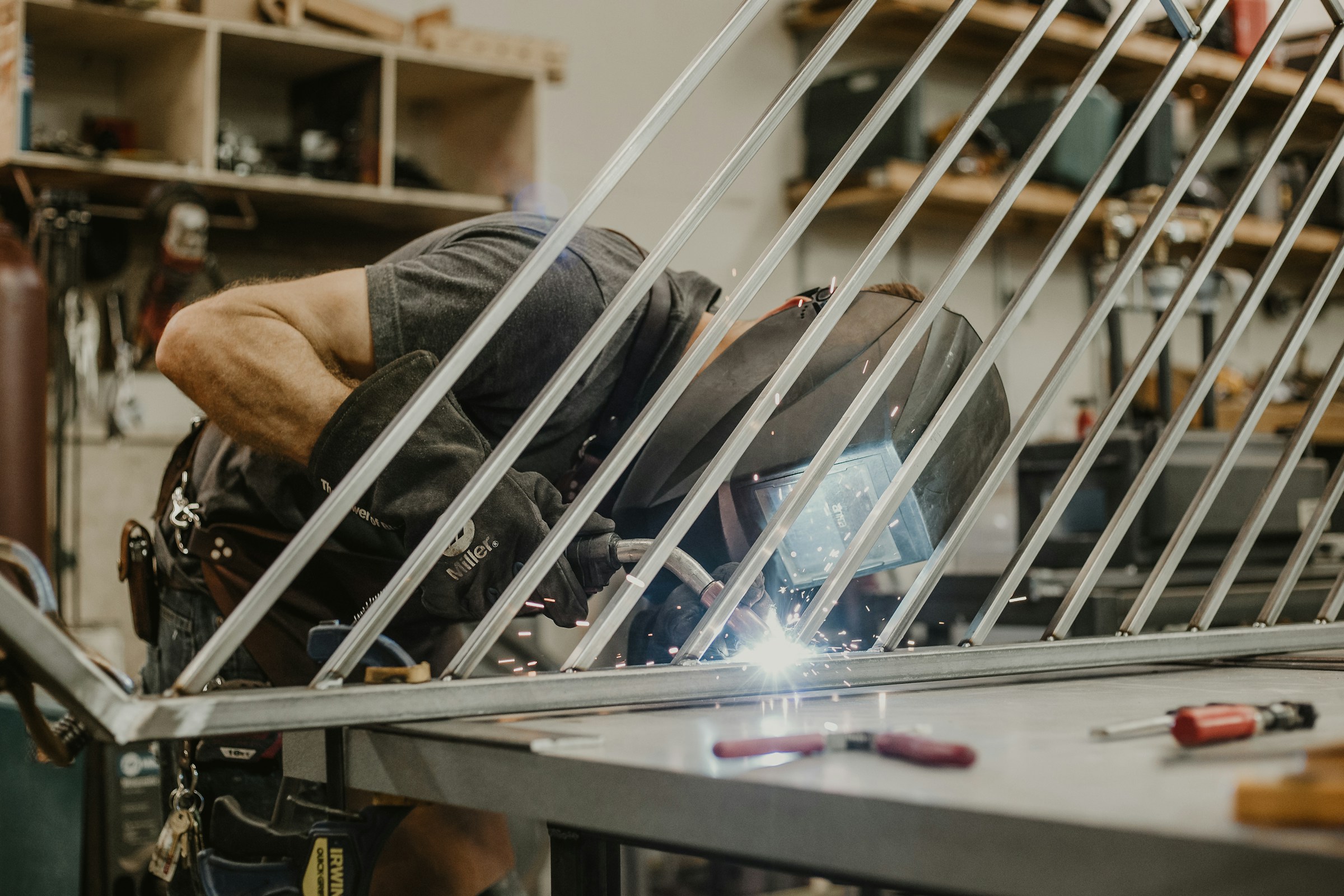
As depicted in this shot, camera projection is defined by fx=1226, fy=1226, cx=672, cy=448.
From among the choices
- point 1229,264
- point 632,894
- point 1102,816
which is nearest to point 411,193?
point 632,894

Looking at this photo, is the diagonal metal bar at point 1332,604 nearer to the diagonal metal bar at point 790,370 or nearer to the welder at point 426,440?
the welder at point 426,440

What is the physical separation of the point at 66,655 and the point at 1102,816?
17.9 inches

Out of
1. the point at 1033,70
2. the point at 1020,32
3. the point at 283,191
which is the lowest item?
the point at 283,191

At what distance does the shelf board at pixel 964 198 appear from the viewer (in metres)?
3.80

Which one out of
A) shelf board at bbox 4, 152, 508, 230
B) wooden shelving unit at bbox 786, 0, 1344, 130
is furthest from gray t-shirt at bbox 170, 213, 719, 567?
wooden shelving unit at bbox 786, 0, 1344, 130

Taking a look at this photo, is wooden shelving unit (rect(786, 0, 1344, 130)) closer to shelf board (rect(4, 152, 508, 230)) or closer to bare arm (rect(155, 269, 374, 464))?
shelf board (rect(4, 152, 508, 230))

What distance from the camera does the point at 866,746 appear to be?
61cm

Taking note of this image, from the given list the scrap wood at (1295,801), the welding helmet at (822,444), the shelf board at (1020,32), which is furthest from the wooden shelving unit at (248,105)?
the scrap wood at (1295,801)

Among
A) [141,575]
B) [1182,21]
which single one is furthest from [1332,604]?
[141,575]

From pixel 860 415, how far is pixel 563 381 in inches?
8.4

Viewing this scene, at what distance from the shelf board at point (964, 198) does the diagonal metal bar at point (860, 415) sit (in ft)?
9.06

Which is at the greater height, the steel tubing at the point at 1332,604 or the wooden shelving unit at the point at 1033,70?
the wooden shelving unit at the point at 1033,70

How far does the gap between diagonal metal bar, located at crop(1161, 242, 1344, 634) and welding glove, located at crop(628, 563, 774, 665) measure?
0.99 ft

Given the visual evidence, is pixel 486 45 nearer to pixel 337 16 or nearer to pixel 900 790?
pixel 337 16
